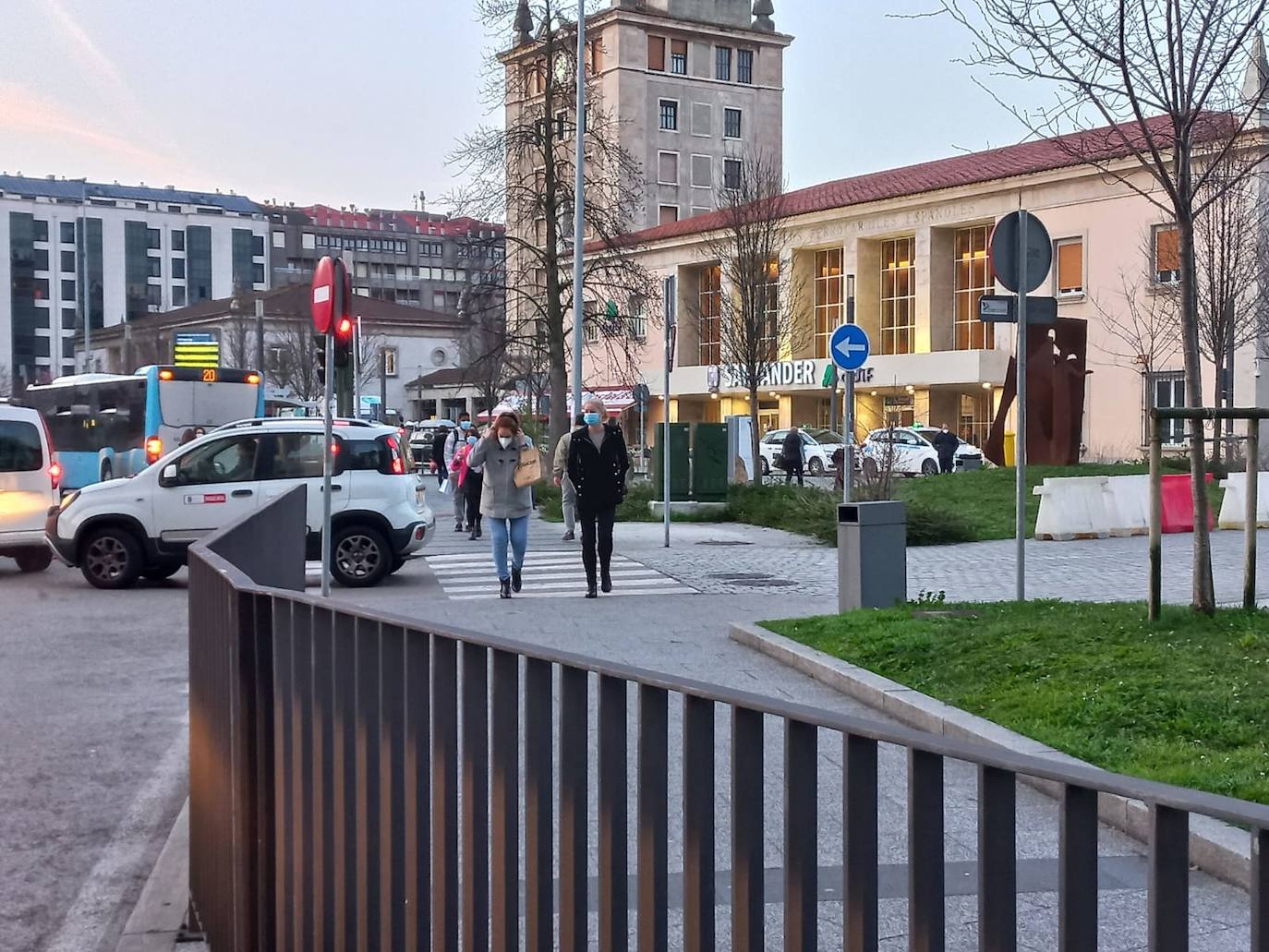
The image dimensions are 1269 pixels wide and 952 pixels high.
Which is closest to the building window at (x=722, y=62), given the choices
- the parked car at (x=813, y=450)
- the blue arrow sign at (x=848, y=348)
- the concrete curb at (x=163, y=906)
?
the parked car at (x=813, y=450)

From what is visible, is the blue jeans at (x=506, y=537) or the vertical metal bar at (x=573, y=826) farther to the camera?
the blue jeans at (x=506, y=537)

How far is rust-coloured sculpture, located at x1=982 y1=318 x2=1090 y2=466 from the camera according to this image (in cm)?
2770

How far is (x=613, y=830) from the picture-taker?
8.11ft

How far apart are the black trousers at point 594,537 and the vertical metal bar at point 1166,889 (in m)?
13.1

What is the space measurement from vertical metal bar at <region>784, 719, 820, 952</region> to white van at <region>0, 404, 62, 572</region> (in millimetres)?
17776

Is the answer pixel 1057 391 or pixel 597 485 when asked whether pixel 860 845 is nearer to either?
pixel 597 485

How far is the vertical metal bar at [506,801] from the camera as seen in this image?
Result: 277 cm

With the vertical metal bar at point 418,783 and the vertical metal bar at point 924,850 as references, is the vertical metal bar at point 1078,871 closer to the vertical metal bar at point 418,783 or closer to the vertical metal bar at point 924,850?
the vertical metal bar at point 924,850

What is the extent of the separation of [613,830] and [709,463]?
2337cm

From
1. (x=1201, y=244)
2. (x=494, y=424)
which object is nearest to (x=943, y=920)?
(x=494, y=424)

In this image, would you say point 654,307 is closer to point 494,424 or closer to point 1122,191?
point 1122,191

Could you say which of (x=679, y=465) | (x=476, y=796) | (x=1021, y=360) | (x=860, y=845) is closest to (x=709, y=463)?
(x=679, y=465)

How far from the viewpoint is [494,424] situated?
14.9 m

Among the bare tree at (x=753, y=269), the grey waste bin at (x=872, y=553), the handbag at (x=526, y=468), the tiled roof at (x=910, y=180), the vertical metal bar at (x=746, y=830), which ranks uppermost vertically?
the tiled roof at (x=910, y=180)
